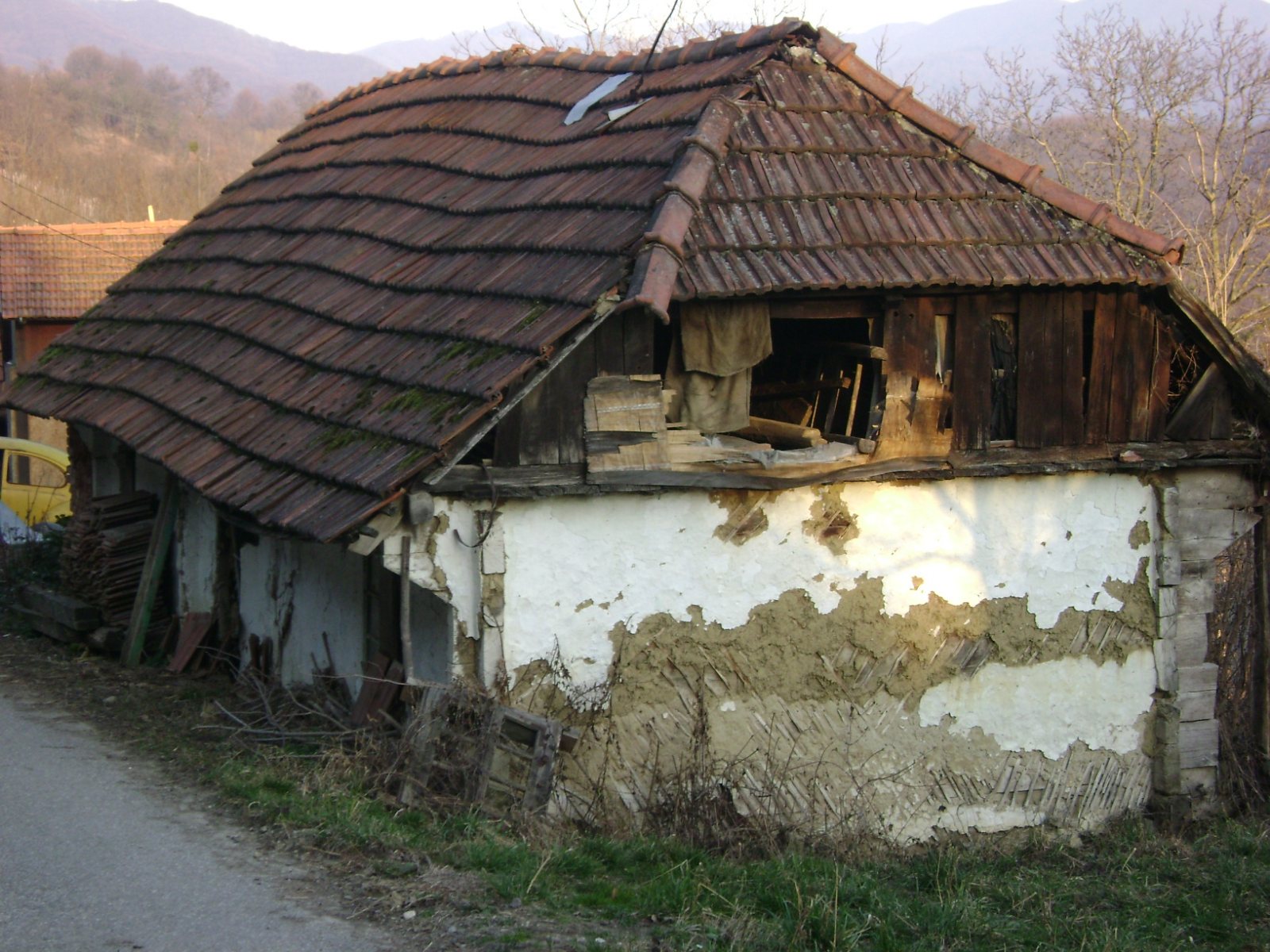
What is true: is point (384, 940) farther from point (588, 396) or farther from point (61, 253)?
point (61, 253)

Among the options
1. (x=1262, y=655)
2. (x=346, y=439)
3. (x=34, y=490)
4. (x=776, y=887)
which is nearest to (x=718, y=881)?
(x=776, y=887)

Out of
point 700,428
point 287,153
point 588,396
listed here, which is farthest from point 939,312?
point 287,153

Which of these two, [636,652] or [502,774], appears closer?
[502,774]

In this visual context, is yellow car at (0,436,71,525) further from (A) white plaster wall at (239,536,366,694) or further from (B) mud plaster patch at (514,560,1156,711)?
(B) mud plaster patch at (514,560,1156,711)

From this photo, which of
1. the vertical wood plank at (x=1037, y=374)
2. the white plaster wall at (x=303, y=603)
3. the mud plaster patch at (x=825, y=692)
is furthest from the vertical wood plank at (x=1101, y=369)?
the white plaster wall at (x=303, y=603)

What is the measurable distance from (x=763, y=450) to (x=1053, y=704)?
298 cm

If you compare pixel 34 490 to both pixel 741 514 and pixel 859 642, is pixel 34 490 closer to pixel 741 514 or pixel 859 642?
pixel 741 514

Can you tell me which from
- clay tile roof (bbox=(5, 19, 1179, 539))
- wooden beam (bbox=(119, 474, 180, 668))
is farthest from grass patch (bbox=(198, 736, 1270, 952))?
wooden beam (bbox=(119, 474, 180, 668))

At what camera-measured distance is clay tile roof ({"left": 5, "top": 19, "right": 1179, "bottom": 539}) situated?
7496 millimetres

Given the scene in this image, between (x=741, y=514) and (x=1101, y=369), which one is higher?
(x=1101, y=369)

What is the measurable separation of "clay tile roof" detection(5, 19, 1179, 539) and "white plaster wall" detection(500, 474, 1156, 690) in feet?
3.39

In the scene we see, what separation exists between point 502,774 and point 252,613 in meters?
4.02

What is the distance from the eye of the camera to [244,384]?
9.55m

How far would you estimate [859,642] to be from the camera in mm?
8609
